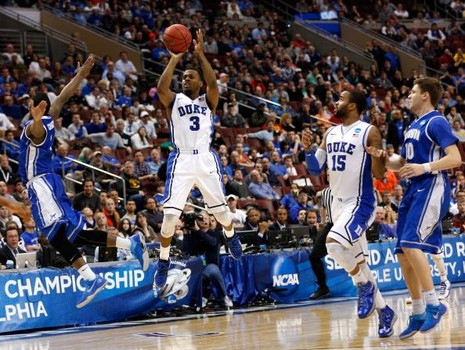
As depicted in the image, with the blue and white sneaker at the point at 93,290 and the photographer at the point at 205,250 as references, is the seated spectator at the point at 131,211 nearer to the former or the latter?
the photographer at the point at 205,250

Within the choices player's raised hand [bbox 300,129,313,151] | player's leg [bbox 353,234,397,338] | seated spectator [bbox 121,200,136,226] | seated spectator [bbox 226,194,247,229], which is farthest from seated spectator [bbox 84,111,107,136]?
player's leg [bbox 353,234,397,338]

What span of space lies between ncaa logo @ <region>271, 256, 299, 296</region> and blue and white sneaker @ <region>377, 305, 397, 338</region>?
18.2 ft

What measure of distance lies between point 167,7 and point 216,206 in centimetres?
1706

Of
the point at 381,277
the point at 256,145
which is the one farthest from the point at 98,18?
the point at 381,277

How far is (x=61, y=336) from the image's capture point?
12008 millimetres

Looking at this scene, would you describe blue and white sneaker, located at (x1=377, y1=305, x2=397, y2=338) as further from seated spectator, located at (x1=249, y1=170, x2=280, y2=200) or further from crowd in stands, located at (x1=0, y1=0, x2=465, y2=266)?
seated spectator, located at (x1=249, y1=170, x2=280, y2=200)

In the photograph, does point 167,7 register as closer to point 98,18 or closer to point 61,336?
point 98,18

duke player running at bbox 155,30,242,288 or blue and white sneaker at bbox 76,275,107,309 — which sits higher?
duke player running at bbox 155,30,242,288

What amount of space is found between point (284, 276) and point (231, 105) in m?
7.92

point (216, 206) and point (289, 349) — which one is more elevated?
point (216, 206)

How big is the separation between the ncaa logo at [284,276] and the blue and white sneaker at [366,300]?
5628 millimetres

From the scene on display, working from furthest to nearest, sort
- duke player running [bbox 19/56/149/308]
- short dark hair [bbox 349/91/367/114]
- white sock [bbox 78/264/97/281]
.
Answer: white sock [bbox 78/264/97/281]
duke player running [bbox 19/56/149/308]
short dark hair [bbox 349/91/367/114]

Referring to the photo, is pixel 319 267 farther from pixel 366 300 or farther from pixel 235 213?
pixel 366 300

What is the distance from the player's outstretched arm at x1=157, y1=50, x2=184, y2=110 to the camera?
37.1 feet
